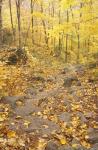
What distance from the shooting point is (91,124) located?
9883 millimetres

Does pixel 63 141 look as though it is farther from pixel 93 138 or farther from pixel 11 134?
pixel 11 134

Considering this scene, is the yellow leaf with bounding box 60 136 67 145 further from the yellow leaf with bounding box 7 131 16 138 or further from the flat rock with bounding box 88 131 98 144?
the yellow leaf with bounding box 7 131 16 138

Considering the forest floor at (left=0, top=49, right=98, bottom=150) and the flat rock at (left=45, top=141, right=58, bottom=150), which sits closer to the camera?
the flat rock at (left=45, top=141, right=58, bottom=150)

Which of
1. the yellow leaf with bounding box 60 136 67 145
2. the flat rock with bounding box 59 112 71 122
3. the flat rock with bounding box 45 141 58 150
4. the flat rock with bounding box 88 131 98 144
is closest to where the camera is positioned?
the flat rock with bounding box 45 141 58 150

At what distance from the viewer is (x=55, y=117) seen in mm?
10273

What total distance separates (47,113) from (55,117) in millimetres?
475

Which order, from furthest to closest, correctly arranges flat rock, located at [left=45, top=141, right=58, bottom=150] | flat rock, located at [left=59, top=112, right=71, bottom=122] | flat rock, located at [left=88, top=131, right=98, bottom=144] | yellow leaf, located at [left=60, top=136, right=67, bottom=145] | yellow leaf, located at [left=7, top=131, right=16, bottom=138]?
flat rock, located at [left=59, top=112, right=71, bottom=122] < flat rock, located at [left=88, top=131, right=98, bottom=144] < yellow leaf, located at [left=60, top=136, right=67, bottom=145] < yellow leaf, located at [left=7, top=131, right=16, bottom=138] < flat rock, located at [left=45, top=141, right=58, bottom=150]

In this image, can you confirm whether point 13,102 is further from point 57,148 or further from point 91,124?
point 57,148

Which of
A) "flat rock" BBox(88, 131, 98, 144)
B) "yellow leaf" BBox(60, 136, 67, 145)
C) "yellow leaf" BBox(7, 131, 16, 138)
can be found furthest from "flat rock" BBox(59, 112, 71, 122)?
"yellow leaf" BBox(7, 131, 16, 138)

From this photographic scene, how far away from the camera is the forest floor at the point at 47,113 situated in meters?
8.17

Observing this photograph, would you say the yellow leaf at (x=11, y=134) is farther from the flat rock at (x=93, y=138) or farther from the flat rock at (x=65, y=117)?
the flat rock at (x=65, y=117)

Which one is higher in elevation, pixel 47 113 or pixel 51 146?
pixel 51 146

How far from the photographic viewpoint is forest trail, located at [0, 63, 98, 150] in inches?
329

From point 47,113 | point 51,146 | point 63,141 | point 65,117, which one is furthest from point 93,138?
point 47,113
